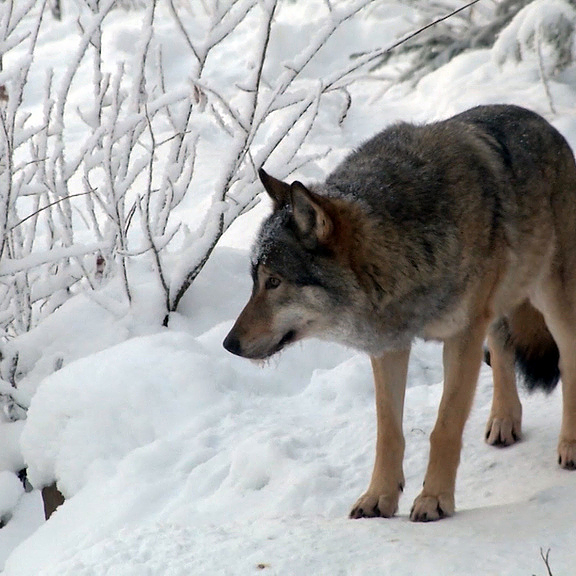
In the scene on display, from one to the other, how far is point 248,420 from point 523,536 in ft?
→ 6.57

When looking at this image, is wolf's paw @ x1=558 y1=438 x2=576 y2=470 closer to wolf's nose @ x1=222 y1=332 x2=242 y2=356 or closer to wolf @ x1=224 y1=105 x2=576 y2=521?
wolf @ x1=224 y1=105 x2=576 y2=521

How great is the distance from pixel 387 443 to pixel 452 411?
327 mm

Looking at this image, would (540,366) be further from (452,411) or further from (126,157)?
(126,157)

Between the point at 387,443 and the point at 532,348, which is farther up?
the point at 387,443

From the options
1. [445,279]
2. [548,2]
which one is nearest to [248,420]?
[445,279]

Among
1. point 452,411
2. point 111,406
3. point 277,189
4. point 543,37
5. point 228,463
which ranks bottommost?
point 228,463

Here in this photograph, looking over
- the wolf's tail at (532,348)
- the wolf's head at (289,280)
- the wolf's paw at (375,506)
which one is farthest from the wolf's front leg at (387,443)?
the wolf's tail at (532,348)

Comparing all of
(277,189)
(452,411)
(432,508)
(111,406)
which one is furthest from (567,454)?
(111,406)

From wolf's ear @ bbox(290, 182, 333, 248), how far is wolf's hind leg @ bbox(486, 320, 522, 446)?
1.41 meters

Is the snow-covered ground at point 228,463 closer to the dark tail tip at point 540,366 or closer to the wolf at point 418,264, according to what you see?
the dark tail tip at point 540,366

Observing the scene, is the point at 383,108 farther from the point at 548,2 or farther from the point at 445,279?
the point at 445,279

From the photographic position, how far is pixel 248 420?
4.68 metres

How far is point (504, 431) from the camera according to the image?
4281 millimetres

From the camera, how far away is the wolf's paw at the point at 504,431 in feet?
14.0
